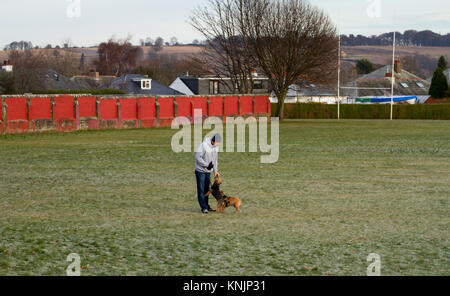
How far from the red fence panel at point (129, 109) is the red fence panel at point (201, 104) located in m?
5.29

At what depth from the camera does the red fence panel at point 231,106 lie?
50375mm

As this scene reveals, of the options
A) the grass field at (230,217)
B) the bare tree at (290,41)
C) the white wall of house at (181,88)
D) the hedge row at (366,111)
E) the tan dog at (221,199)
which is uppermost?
the bare tree at (290,41)

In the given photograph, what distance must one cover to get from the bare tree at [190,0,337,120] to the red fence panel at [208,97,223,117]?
8279 millimetres

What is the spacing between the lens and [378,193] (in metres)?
15.4

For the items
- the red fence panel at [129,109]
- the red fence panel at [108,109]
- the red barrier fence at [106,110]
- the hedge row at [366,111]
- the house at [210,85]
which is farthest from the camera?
the house at [210,85]

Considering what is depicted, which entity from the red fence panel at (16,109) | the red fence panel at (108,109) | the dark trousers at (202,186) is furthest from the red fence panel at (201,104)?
the dark trousers at (202,186)

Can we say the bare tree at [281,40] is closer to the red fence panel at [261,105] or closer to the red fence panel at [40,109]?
the red fence panel at [261,105]

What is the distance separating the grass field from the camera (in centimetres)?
902

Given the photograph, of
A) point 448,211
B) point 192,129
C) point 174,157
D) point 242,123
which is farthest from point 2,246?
point 242,123

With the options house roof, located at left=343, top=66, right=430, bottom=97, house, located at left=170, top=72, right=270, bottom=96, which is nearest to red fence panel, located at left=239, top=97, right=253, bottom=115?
house, located at left=170, top=72, right=270, bottom=96

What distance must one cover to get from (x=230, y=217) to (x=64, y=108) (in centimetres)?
2928

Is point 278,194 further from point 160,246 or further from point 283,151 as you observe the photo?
point 283,151

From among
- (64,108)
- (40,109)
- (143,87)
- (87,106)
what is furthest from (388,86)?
(40,109)

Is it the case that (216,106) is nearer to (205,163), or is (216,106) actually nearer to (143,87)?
(205,163)
